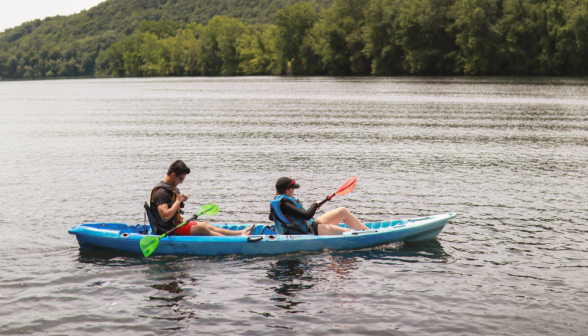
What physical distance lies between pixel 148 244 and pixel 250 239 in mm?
1870

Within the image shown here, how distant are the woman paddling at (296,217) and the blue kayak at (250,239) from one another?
303 millimetres

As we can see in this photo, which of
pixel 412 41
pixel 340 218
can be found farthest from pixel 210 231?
pixel 412 41

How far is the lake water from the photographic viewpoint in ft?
25.5


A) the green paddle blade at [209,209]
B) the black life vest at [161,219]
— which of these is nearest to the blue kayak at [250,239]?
the black life vest at [161,219]

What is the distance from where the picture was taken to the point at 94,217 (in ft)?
44.4

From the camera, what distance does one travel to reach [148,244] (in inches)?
397

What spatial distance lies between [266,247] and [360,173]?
8.74 meters

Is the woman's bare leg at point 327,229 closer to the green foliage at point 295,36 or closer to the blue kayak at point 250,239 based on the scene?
the blue kayak at point 250,239

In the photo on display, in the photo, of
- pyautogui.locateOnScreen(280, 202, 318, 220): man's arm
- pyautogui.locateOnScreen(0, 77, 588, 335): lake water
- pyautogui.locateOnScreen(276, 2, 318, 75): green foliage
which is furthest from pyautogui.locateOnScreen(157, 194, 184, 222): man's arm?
pyautogui.locateOnScreen(276, 2, 318, 75): green foliage

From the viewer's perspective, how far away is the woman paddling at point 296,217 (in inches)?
406

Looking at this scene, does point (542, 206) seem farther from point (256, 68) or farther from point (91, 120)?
point (256, 68)

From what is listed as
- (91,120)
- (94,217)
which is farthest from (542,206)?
(91,120)

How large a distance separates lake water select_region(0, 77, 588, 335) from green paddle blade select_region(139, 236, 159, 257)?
27 cm

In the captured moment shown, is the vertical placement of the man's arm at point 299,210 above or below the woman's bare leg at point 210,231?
above
